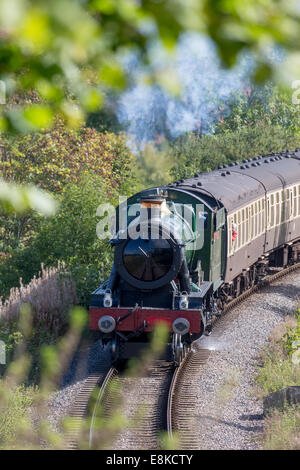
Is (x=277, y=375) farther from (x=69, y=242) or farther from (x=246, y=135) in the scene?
(x=246, y=135)

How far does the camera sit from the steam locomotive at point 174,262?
415 inches

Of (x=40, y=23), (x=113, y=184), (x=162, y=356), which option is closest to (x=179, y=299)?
(x=162, y=356)

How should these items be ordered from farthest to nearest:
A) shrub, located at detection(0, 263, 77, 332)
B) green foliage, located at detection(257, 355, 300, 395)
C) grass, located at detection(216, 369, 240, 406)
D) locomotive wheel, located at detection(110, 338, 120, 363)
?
shrub, located at detection(0, 263, 77, 332) < locomotive wheel, located at detection(110, 338, 120, 363) < green foliage, located at detection(257, 355, 300, 395) < grass, located at detection(216, 369, 240, 406)

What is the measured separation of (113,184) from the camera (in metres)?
21.9

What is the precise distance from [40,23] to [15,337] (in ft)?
34.1

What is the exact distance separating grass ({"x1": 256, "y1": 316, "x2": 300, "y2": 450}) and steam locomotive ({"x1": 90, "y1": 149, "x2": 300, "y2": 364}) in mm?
1251

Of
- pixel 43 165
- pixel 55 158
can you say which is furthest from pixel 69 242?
pixel 55 158

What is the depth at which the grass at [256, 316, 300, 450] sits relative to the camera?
7.63 m

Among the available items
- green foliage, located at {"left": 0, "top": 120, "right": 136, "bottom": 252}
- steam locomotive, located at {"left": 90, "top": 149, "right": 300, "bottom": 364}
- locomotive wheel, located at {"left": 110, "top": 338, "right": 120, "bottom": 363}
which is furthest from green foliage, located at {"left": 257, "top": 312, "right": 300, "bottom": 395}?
green foliage, located at {"left": 0, "top": 120, "right": 136, "bottom": 252}

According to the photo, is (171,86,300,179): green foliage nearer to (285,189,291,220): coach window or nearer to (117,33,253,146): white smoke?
(117,33,253,146): white smoke

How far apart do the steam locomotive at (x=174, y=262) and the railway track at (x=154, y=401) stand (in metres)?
0.35

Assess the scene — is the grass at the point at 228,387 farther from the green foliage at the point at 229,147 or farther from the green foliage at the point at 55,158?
the green foliage at the point at 229,147

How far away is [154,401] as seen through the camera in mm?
9617
